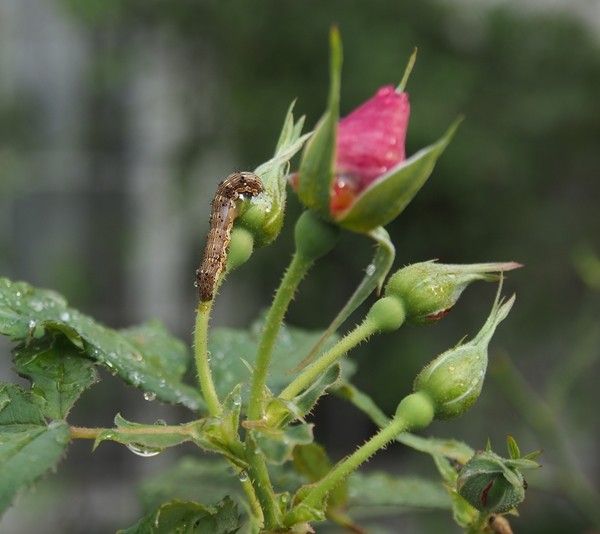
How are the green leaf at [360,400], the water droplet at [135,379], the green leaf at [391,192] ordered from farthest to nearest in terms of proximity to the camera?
the green leaf at [360,400], the water droplet at [135,379], the green leaf at [391,192]

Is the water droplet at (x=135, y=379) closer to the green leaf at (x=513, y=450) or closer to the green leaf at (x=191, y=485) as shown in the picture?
the green leaf at (x=191, y=485)

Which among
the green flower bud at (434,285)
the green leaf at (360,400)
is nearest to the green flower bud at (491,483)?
the green flower bud at (434,285)

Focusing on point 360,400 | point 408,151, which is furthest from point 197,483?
point 408,151

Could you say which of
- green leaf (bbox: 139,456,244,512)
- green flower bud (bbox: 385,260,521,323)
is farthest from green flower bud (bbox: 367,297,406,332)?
green leaf (bbox: 139,456,244,512)

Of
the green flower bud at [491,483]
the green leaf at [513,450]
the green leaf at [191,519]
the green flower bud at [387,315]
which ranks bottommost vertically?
the green leaf at [191,519]

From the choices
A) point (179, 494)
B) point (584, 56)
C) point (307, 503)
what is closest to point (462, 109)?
point (584, 56)

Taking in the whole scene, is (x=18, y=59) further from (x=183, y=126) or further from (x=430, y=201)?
(x=430, y=201)
